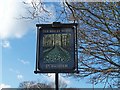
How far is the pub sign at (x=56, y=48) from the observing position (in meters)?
4.37

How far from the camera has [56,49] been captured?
14.6 feet

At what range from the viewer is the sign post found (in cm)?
437

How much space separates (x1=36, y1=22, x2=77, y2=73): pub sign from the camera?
14.3 ft

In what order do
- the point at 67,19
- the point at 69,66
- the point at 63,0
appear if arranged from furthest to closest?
the point at 67,19
the point at 63,0
the point at 69,66

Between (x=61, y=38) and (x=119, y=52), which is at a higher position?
(x=61, y=38)

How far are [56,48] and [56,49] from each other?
19 millimetres

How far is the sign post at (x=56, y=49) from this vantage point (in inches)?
172

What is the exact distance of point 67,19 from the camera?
8188mm

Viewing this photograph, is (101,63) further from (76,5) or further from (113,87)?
(76,5)

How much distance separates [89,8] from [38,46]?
4.02 metres

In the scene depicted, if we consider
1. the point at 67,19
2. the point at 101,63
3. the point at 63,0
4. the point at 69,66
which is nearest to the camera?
the point at 69,66

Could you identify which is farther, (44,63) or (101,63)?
(101,63)

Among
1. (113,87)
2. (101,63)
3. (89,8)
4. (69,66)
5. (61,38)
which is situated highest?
(89,8)

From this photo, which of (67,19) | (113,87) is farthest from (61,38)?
(113,87)
